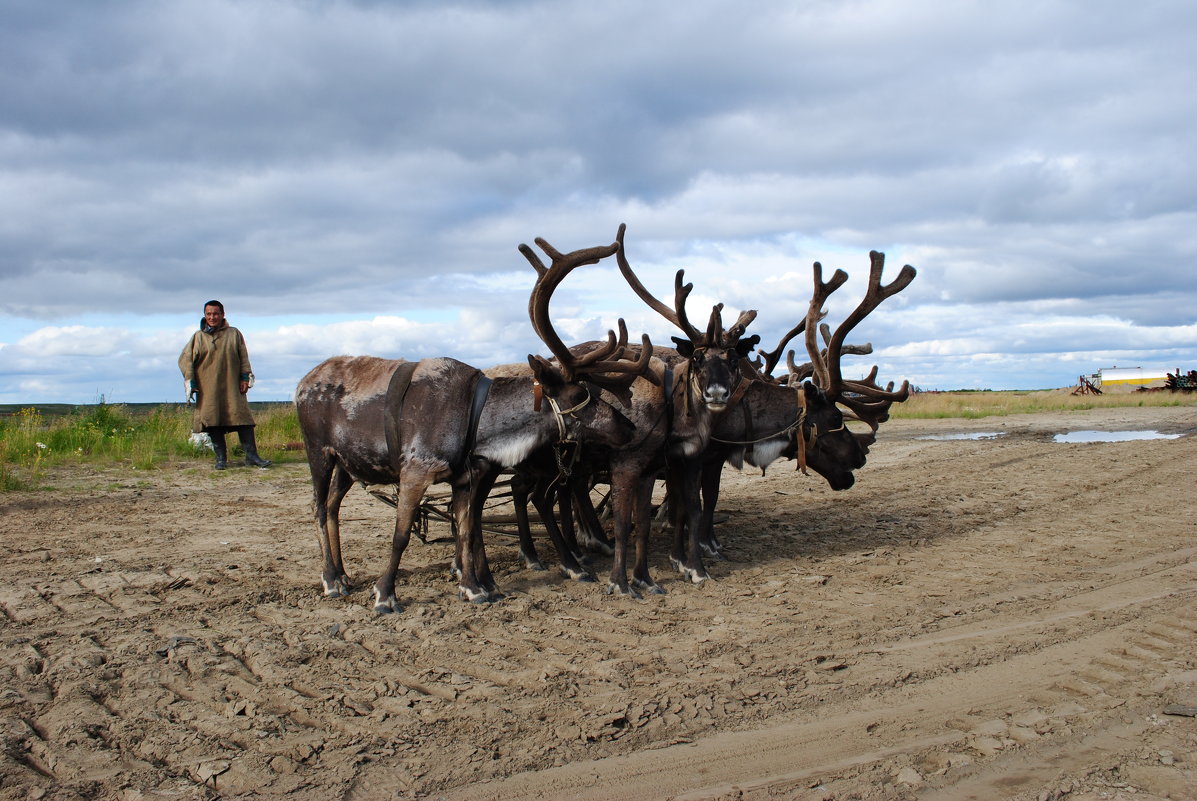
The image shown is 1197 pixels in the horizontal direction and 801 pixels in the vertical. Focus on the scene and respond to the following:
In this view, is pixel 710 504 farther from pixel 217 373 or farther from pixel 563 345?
pixel 217 373

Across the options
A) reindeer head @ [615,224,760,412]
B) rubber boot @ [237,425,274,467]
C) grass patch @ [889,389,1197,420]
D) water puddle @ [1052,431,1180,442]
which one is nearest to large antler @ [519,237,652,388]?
reindeer head @ [615,224,760,412]

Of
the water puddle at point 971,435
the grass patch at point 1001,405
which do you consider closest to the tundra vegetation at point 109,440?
the water puddle at point 971,435

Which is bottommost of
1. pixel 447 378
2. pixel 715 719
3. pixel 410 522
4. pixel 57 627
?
pixel 715 719

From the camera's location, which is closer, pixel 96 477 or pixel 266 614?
pixel 266 614

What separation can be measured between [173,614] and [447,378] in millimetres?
2664

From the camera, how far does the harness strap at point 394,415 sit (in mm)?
6793

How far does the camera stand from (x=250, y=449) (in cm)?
1432

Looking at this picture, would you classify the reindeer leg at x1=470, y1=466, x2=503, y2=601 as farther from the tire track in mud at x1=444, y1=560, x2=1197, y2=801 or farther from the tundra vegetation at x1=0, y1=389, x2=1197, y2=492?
the tundra vegetation at x1=0, y1=389, x2=1197, y2=492

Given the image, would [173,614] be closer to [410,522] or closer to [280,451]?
[410,522]

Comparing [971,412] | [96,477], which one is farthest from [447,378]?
[971,412]

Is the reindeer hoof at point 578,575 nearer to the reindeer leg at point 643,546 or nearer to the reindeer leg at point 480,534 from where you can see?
the reindeer leg at point 643,546

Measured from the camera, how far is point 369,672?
17.8 ft

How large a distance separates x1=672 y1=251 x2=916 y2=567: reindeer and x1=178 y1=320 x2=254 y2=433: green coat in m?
7.88

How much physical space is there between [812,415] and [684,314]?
2244mm
